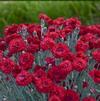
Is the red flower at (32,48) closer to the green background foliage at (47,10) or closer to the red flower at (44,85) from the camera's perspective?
the red flower at (44,85)

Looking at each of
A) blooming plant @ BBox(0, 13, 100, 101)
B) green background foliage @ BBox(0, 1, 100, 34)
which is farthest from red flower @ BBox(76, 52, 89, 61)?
green background foliage @ BBox(0, 1, 100, 34)

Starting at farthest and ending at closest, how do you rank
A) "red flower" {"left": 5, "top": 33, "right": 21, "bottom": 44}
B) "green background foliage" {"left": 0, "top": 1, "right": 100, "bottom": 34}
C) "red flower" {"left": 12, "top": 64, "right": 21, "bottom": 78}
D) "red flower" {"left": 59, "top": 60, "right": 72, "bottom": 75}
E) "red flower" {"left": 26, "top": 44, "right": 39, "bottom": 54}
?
1. "green background foliage" {"left": 0, "top": 1, "right": 100, "bottom": 34}
2. "red flower" {"left": 5, "top": 33, "right": 21, "bottom": 44}
3. "red flower" {"left": 26, "top": 44, "right": 39, "bottom": 54}
4. "red flower" {"left": 12, "top": 64, "right": 21, "bottom": 78}
5. "red flower" {"left": 59, "top": 60, "right": 72, "bottom": 75}

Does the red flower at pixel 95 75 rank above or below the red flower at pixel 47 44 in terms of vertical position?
below

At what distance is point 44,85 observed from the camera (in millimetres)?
2631

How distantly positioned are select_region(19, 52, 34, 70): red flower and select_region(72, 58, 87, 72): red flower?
268 millimetres

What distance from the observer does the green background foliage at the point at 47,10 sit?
797 cm

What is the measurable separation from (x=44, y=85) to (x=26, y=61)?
269 mm

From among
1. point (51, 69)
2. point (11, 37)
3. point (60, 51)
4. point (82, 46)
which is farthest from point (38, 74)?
point (11, 37)

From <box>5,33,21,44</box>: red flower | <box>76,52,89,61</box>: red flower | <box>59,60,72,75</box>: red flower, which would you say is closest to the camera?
<box>59,60,72,75</box>: red flower

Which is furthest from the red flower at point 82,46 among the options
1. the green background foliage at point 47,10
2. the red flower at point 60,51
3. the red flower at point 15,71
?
the green background foliage at point 47,10

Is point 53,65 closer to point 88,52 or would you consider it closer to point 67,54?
point 67,54

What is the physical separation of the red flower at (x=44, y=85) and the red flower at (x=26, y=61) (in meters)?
0.17

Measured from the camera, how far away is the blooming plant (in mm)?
2709

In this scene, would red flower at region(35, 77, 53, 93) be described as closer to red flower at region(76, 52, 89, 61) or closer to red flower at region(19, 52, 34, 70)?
red flower at region(19, 52, 34, 70)
